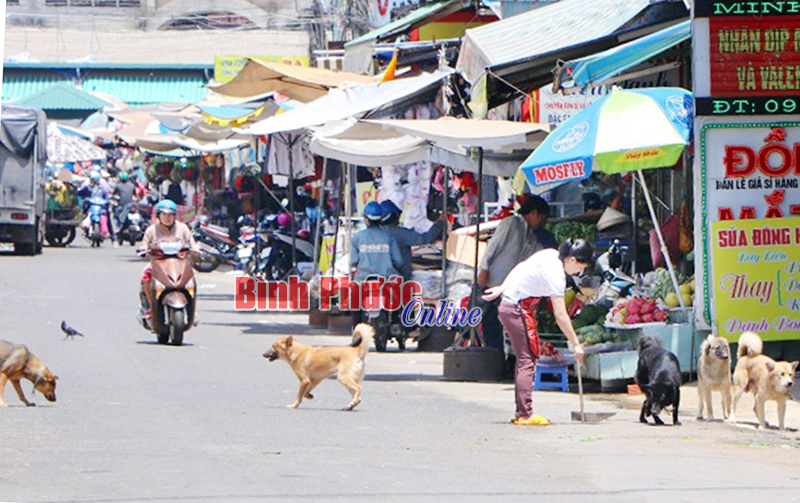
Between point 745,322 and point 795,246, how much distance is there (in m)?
0.82

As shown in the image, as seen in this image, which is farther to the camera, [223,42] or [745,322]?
[223,42]

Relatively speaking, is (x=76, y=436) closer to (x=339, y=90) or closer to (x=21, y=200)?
(x=339, y=90)

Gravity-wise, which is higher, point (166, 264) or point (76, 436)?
point (166, 264)

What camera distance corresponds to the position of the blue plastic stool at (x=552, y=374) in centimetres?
1448

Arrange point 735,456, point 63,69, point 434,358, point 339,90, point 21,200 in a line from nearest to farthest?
point 735,456
point 434,358
point 339,90
point 21,200
point 63,69

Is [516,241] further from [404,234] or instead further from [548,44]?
[404,234]

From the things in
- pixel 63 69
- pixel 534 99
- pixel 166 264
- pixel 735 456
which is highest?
pixel 63 69

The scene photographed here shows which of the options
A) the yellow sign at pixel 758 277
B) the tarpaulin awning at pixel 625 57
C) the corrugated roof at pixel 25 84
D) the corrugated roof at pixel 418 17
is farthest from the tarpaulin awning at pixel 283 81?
the corrugated roof at pixel 25 84

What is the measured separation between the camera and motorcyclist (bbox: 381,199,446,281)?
60.2 feet

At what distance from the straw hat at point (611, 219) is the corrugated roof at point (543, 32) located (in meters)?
1.86

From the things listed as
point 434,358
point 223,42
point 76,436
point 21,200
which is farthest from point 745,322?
point 223,42

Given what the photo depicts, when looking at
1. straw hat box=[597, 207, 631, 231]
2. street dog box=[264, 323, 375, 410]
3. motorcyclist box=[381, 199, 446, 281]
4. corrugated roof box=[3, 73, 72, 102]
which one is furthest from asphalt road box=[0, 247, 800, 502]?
corrugated roof box=[3, 73, 72, 102]

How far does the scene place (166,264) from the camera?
62.0ft

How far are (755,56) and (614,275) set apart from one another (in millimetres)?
2630
